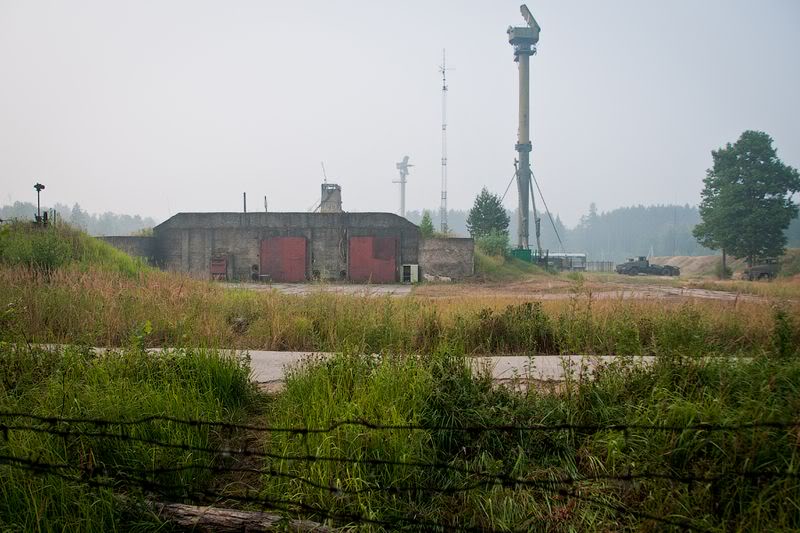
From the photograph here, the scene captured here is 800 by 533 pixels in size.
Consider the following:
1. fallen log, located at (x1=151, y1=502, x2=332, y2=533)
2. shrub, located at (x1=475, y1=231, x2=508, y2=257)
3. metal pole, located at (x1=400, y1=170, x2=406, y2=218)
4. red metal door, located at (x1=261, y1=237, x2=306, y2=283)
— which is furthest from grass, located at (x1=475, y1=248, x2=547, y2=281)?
metal pole, located at (x1=400, y1=170, x2=406, y2=218)

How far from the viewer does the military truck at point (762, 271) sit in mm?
32253

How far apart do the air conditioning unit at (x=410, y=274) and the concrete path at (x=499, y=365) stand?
21602 millimetres

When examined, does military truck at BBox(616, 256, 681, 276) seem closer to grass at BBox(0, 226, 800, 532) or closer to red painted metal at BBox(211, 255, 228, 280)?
red painted metal at BBox(211, 255, 228, 280)

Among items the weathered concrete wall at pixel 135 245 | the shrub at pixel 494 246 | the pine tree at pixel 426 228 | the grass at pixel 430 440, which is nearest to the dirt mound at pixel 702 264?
the shrub at pixel 494 246

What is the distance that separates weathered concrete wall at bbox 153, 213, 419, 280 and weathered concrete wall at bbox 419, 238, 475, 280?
3.00 ft

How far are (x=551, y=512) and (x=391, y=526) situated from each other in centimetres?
97

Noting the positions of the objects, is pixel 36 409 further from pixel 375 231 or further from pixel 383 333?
pixel 375 231

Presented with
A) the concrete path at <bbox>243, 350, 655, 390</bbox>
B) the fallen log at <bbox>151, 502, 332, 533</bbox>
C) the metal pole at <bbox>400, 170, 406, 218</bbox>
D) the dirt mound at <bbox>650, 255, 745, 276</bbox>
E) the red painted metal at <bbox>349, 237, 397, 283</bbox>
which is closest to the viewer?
the fallen log at <bbox>151, 502, 332, 533</bbox>

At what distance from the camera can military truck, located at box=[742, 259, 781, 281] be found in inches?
1270

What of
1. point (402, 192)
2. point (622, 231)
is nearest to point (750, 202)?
point (402, 192)

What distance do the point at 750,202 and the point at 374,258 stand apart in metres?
30.7

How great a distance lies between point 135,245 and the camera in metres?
28.7

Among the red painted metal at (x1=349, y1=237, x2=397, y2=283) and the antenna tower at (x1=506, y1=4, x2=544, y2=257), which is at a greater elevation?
the antenna tower at (x1=506, y1=4, x2=544, y2=257)

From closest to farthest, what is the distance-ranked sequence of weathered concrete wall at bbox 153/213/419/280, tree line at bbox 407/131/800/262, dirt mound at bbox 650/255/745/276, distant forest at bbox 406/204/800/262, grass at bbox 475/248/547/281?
weathered concrete wall at bbox 153/213/419/280, grass at bbox 475/248/547/281, tree line at bbox 407/131/800/262, dirt mound at bbox 650/255/745/276, distant forest at bbox 406/204/800/262
